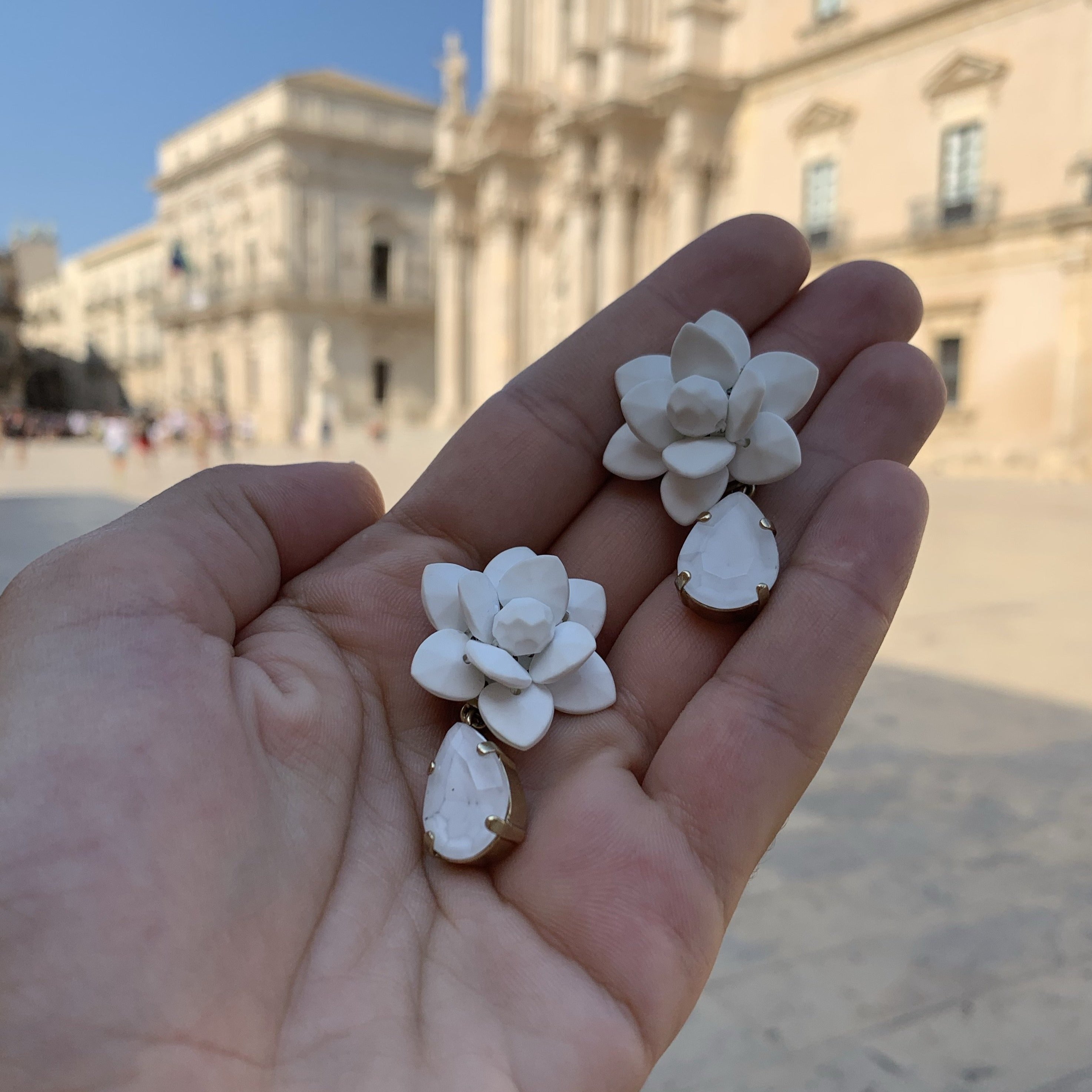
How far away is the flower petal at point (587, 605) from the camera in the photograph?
6.91ft

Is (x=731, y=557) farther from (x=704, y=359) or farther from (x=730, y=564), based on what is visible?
(x=704, y=359)

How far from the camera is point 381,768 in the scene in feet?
6.22

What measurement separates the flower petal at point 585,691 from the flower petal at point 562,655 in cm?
3

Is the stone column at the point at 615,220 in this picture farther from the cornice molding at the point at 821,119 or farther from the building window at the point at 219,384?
the building window at the point at 219,384

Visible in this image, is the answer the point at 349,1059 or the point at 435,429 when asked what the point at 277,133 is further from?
the point at 349,1059

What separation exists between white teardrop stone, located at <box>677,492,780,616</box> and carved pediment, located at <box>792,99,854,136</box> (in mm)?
19628

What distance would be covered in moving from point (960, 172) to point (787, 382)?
18448mm

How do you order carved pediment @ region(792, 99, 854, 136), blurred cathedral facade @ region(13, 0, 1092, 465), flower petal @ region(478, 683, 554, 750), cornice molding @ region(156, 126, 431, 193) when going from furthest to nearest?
cornice molding @ region(156, 126, 431, 193)
carved pediment @ region(792, 99, 854, 136)
blurred cathedral facade @ region(13, 0, 1092, 465)
flower petal @ region(478, 683, 554, 750)

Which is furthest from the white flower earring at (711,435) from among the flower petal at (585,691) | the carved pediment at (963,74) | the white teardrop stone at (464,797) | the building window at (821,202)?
the building window at (821,202)

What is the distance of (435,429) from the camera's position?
29.4m

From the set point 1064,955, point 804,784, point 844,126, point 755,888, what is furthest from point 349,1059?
point 844,126

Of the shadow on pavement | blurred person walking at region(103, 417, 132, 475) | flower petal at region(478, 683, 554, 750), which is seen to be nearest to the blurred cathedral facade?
blurred person walking at region(103, 417, 132, 475)

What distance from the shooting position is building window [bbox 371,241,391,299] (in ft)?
129

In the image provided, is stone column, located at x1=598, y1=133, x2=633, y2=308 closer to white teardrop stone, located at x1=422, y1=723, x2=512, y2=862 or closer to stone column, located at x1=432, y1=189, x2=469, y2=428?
stone column, located at x1=432, y1=189, x2=469, y2=428
